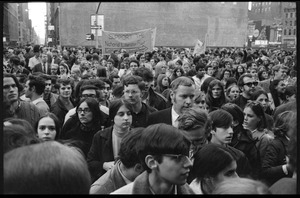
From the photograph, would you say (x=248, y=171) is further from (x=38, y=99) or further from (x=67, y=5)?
(x=67, y=5)

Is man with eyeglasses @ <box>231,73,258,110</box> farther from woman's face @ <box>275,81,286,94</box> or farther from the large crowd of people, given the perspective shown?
woman's face @ <box>275,81,286,94</box>

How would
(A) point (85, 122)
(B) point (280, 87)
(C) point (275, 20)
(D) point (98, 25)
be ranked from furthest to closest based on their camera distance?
(C) point (275, 20) < (D) point (98, 25) < (B) point (280, 87) < (A) point (85, 122)

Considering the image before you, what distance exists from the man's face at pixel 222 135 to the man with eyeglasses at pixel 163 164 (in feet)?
5.19

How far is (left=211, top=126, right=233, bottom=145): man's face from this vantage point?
13.7 ft

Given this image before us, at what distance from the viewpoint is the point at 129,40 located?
1534 centimetres

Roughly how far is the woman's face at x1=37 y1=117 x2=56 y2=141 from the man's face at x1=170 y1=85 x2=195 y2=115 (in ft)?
5.08

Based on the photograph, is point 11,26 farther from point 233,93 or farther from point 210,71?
point 233,93

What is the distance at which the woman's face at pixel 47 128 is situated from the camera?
14.5 ft

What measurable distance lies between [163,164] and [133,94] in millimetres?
3371

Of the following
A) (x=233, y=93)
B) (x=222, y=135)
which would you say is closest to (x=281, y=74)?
(x=233, y=93)

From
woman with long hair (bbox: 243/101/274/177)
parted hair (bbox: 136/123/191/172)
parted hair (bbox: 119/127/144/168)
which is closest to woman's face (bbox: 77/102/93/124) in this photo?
woman with long hair (bbox: 243/101/274/177)

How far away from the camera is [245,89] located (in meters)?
7.91

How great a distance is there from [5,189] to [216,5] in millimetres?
52214

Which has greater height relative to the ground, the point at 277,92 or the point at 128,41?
the point at 128,41
